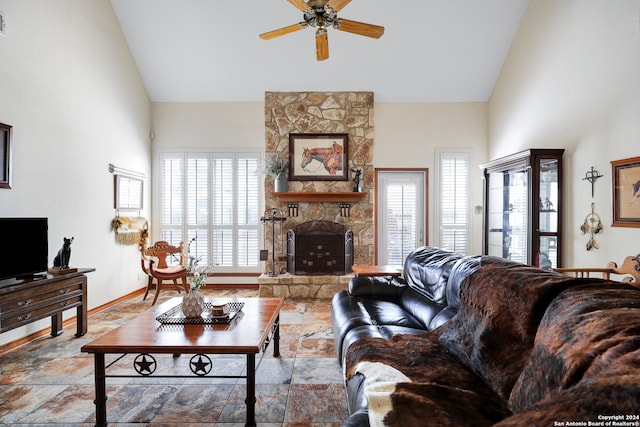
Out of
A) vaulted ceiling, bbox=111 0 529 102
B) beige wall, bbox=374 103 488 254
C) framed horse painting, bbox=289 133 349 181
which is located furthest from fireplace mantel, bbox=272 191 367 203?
vaulted ceiling, bbox=111 0 529 102

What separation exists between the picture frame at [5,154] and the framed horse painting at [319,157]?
3426 mm

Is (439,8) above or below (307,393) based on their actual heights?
above

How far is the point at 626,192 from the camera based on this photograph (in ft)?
10.3

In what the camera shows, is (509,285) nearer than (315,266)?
Yes

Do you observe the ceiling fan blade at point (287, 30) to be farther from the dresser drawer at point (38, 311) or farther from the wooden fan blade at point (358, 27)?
the dresser drawer at point (38, 311)

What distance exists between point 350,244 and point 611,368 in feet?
15.5

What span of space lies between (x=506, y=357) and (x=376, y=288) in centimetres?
181

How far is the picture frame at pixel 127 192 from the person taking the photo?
4.80 meters

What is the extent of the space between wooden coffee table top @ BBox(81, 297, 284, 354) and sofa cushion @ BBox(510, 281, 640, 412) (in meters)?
1.37

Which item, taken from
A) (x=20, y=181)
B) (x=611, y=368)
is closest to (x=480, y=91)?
(x=611, y=368)

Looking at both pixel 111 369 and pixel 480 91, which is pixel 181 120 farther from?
pixel 480 91

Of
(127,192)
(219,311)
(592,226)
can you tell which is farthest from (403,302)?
(127,192)

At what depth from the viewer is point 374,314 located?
2.68m

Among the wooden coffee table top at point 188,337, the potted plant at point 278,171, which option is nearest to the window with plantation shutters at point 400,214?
the potted plant at point 278,171
